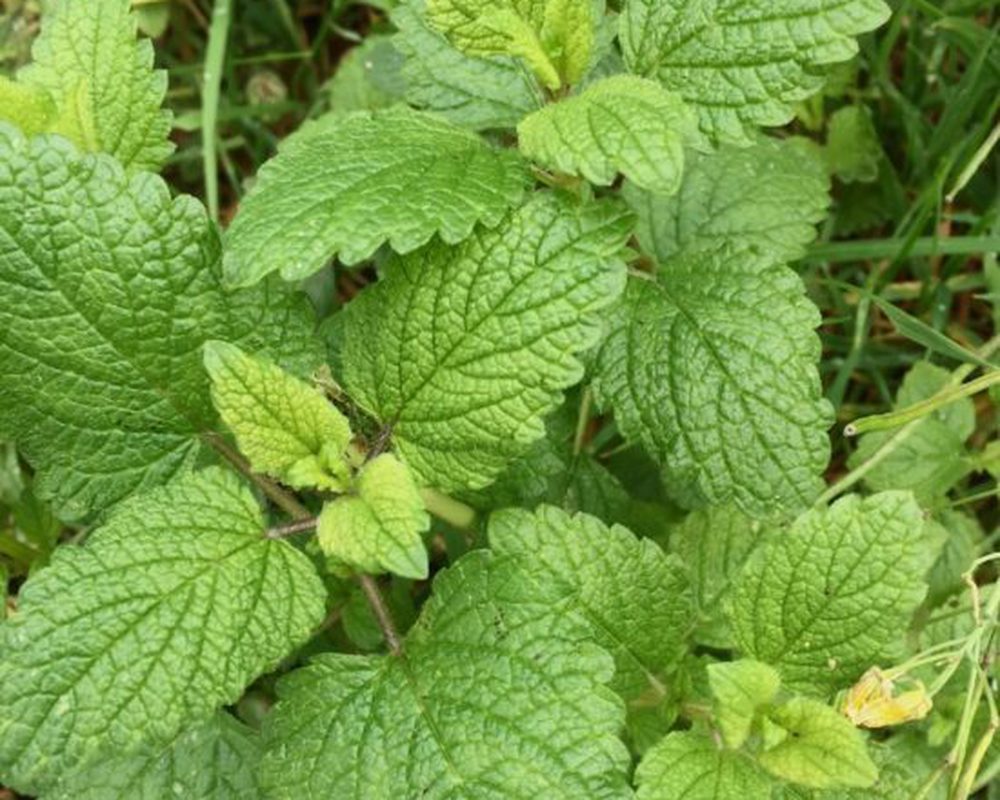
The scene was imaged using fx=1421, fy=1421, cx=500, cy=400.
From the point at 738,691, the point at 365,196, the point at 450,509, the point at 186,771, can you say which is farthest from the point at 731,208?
the point at 186,771

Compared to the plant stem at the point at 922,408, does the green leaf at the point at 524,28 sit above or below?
above

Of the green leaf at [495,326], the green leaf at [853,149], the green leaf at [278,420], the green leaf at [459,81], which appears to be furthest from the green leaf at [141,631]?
the green leaf at [853,149]

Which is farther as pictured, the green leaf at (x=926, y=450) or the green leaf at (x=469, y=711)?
the green leaf at (x=926, y=450)

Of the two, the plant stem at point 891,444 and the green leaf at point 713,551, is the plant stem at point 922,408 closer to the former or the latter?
the plant stem at point 891,444

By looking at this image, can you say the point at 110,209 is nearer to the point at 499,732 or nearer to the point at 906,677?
the point at 499,732

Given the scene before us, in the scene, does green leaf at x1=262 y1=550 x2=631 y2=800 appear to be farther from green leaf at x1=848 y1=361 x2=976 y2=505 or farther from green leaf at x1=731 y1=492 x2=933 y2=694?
green leaf at x1=848 y1=361 x2=976 y2=505

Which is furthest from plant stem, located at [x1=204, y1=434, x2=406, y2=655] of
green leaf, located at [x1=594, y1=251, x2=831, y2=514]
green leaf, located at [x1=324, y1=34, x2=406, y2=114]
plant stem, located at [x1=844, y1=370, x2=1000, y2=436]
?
green leaf, located at [x1=324, y1=34, x2=406, y2=114]
